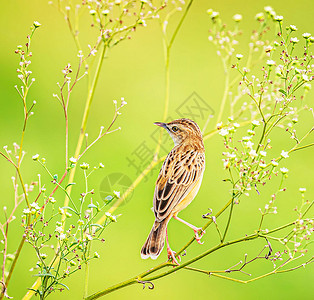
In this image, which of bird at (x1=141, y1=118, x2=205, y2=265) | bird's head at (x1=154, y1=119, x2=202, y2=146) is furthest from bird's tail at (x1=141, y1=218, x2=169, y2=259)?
bird's head at (x1=154, y1=119, x2=202, y2=146)

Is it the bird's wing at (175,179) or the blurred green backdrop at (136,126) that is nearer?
the bird's wing at (175,179)

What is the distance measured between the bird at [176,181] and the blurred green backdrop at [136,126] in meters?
0.37

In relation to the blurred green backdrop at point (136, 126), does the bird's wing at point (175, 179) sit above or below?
below

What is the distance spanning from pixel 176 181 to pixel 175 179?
15 mm

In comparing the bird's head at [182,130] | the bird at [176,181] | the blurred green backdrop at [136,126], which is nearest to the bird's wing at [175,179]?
the bird at [176,181]

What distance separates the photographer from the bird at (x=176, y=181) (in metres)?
3.05

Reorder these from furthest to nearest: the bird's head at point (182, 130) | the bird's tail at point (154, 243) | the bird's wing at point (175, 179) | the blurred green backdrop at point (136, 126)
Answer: the blurred green backdrop at point (136, 126) → the bird's head at point (182, 130) → the bird's wing at point (175, 179) → the bird's tail at point (154, 243)

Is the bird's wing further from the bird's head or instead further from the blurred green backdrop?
the blurred green backdrop

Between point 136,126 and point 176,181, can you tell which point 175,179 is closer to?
point 176,181

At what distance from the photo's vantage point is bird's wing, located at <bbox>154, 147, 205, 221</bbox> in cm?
316

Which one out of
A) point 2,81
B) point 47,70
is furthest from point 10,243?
point 47,70

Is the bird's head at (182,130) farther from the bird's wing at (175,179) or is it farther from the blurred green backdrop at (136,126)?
the blurred green backdrop at (136,126)

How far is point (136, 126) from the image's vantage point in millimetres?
7039

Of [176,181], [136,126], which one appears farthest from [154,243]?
[136,126]
